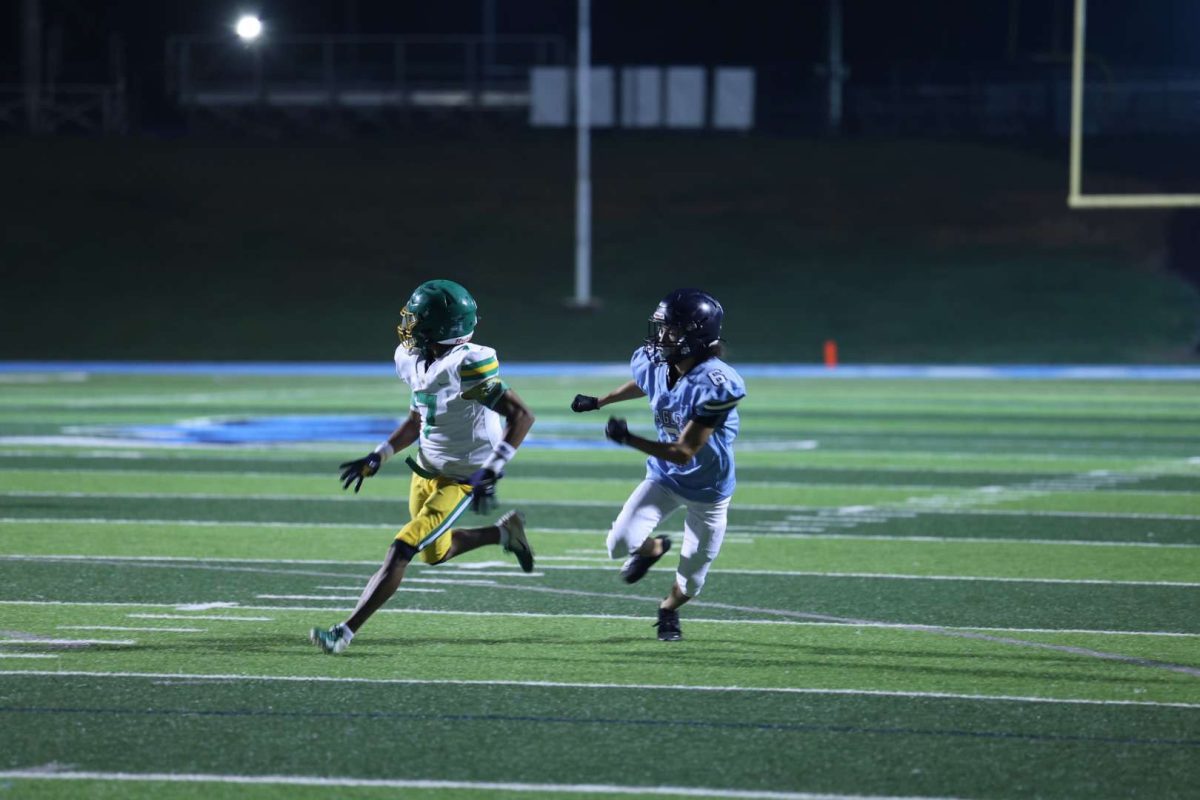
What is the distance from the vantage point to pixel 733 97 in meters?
38.1

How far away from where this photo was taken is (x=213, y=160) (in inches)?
1469

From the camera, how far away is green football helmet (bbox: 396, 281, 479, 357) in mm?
6863

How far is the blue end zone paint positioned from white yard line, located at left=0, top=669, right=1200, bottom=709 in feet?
63.5

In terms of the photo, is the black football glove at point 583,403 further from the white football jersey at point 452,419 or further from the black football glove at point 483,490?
the black football glove at point 483,490

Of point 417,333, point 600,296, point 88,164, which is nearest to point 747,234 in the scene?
point 600,296

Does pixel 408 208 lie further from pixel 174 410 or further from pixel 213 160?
pixel 174 410

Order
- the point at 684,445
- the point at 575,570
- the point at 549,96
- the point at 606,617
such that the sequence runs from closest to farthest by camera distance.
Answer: the point at 684,445 < the point at 606,617 < the point at 575,570 < the point at 549,96

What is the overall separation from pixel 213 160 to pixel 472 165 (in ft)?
16.6

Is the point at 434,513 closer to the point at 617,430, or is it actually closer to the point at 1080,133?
the point at 617,430

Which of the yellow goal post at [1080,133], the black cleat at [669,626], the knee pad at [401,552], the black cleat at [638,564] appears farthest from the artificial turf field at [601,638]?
the yellow goal post at [1080,133]

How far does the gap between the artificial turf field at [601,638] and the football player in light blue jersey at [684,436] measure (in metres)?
0.35

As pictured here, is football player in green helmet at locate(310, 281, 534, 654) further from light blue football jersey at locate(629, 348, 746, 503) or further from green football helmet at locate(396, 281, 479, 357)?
light blue football jersey at locate(629, 348, 746, 503)

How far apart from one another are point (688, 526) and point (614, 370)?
20134mm

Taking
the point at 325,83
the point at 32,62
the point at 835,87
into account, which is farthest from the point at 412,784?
the point at 835,87
